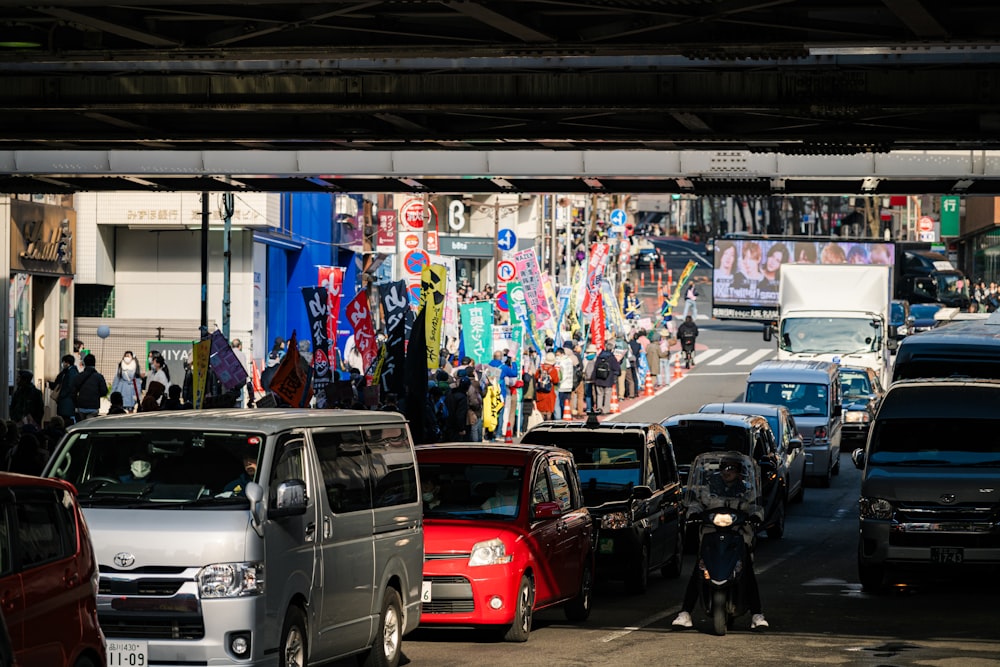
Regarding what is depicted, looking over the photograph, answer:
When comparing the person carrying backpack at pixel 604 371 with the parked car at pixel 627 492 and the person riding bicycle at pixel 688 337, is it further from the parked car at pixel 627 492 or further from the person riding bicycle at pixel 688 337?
the parked car at pixel 627 492

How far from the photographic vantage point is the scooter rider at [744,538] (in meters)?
14.7

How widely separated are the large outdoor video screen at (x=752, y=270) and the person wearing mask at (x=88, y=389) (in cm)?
3748

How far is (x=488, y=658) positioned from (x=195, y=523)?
390 centimetres

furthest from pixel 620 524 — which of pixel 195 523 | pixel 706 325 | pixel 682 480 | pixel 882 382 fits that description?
pixel 706 325

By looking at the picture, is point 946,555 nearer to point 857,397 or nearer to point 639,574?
point 639,574

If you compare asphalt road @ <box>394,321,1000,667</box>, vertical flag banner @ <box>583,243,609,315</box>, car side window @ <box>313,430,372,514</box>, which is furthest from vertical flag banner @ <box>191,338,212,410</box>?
vertical flag banner @ <box>583,243,609,315</box>

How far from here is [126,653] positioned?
31.6 ft

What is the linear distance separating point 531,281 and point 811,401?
1156cm

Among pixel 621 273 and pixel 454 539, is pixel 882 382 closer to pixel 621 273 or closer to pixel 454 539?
pixel 454 539

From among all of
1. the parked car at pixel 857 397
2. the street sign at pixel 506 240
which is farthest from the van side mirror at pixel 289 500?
the street sign at pixel 506 240

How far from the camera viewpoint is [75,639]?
330 inches

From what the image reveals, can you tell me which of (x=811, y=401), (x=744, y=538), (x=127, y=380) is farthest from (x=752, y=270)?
(x=744, y=538)

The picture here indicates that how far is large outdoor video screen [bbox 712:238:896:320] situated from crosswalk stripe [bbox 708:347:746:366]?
1963 millimetres

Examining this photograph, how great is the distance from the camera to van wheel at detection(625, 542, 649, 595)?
17219mm
